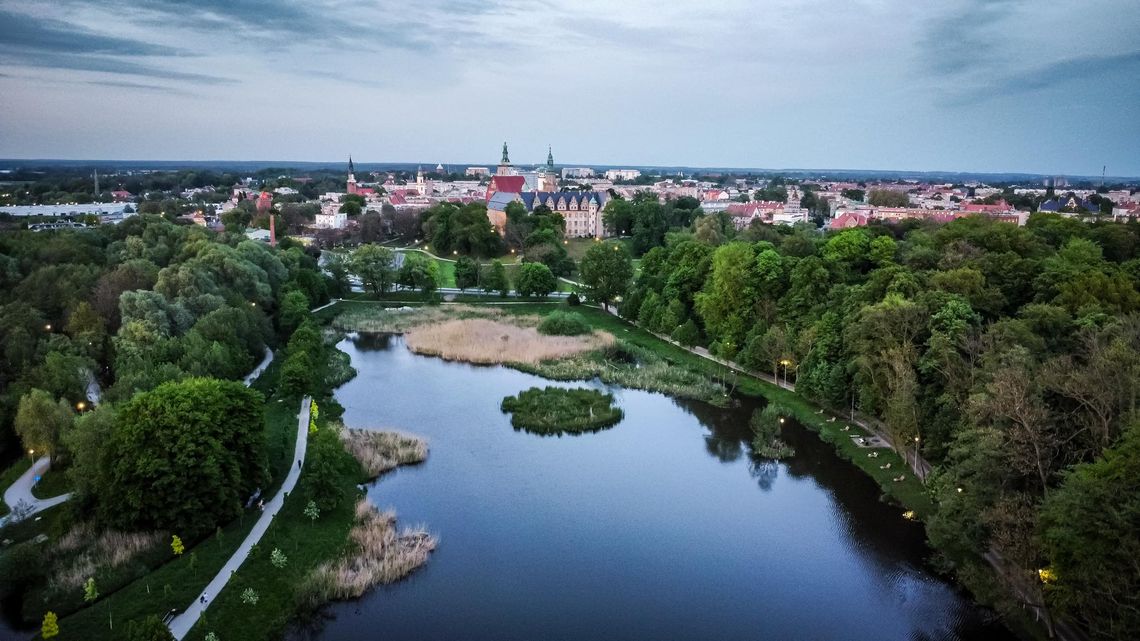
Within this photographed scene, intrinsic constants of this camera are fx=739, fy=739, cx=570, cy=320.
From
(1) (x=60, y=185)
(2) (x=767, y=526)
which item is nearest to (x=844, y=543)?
(2) (x=767, y=526)

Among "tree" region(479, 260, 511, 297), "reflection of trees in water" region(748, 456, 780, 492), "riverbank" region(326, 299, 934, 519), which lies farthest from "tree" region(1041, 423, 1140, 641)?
"tree" region(479, 260, 511, 297)

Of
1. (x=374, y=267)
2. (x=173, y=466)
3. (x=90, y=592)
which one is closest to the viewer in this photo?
(x=90, y=592)

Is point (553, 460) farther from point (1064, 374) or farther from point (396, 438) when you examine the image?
point (1064, 374)

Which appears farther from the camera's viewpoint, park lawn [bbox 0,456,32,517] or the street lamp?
the street lamp

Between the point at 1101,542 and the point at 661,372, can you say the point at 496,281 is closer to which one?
the point at 661,372

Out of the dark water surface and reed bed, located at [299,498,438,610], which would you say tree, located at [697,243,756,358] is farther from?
reed bed, located at [299,498,438,610]

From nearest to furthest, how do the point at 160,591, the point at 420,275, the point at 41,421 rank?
the point at 160,591, the point at 41,421, the point at 420,275

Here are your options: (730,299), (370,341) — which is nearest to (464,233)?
(370,341)

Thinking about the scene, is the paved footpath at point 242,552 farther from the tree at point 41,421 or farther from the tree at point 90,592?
the tree at point 41,421
